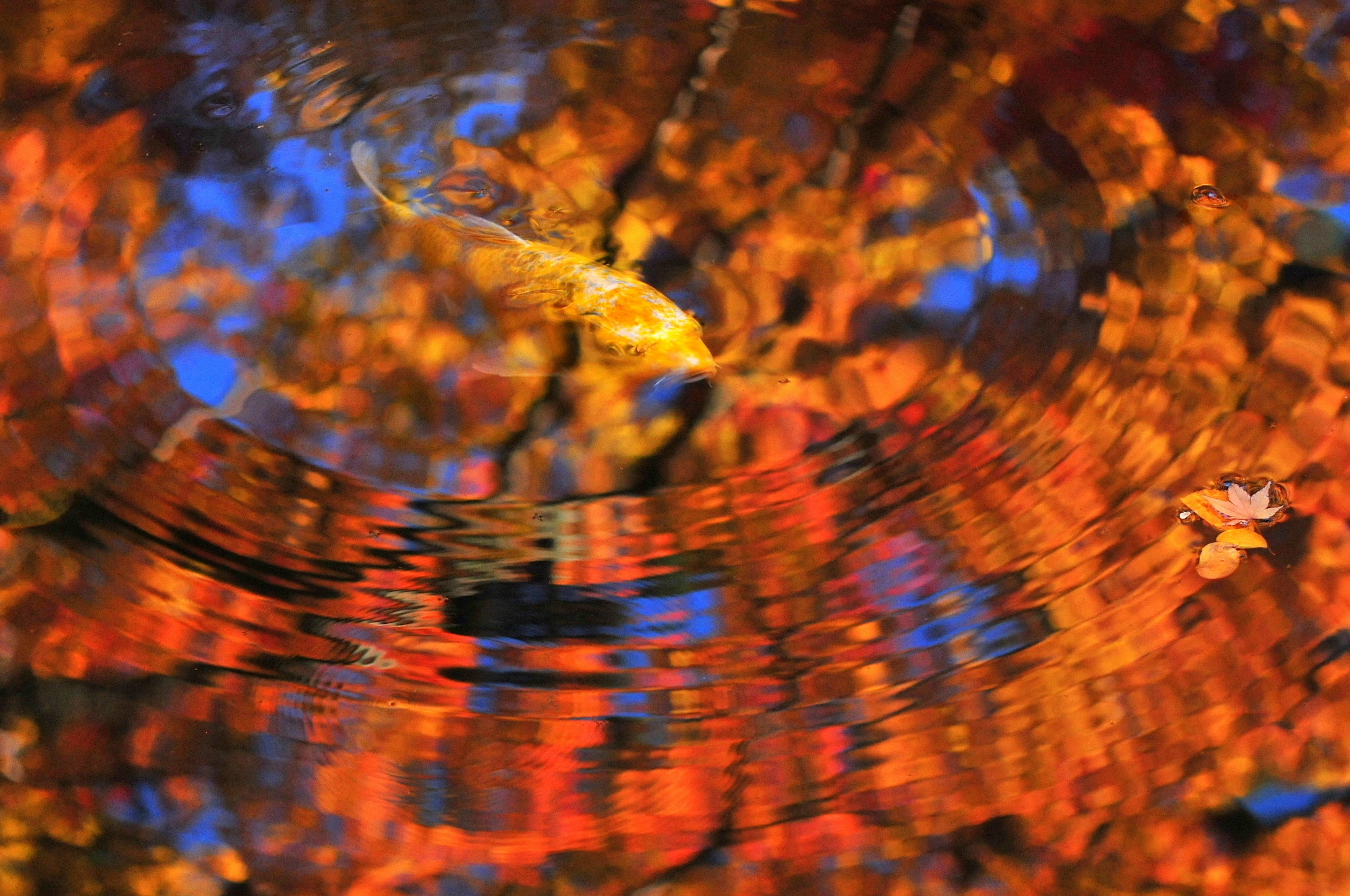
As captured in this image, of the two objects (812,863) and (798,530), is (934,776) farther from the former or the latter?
(798,530)

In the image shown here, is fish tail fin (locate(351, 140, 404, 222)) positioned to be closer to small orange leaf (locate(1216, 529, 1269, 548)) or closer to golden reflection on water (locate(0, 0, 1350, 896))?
golden reflection on water (locate(0, 0, 1350, 896))

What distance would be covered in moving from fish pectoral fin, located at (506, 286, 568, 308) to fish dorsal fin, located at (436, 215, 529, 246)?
0.20 feet

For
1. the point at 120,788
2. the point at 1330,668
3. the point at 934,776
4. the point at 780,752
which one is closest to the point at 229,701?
the point at 120,788

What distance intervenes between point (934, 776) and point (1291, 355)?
1.57 feet

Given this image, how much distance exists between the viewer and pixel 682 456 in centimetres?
102

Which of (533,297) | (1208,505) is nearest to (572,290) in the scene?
(533,297)

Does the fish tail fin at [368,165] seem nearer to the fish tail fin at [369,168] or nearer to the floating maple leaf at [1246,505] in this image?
the fish tail fin at [369,168]

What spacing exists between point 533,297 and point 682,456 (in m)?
0.21

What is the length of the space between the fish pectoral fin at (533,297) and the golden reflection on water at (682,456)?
0.02 m

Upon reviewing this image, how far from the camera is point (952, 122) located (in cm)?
121

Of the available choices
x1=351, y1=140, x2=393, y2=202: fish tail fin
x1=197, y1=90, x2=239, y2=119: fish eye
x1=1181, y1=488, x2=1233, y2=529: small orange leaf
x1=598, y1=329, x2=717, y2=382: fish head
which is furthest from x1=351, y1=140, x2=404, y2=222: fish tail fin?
x1=1181, y1=488, x2=1233, y2=529: small orange leaf

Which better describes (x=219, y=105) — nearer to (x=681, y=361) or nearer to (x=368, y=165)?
(x=368, y=165)

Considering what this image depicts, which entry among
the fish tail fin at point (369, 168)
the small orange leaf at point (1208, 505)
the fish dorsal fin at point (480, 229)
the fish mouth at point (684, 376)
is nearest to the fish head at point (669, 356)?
the fish mouth at point (684, 376)

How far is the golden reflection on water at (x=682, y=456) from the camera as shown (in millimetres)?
816
